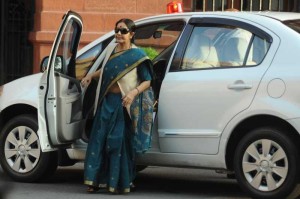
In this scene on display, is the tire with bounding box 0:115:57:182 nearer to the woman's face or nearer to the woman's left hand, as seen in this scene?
the woman's left hand

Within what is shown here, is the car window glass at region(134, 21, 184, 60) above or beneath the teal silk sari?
above

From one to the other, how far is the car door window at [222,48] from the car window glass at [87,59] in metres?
0.86

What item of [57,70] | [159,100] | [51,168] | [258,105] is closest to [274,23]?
[258,105]

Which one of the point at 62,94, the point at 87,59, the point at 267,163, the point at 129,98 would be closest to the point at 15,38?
the point at 87,59

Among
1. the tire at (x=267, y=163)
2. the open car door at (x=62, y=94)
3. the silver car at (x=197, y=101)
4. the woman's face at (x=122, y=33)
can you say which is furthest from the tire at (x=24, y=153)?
the tire at (x=267, y=163)

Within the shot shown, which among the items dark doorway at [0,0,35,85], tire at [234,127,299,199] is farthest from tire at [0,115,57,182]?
dark doorway at [0,0,35,85]

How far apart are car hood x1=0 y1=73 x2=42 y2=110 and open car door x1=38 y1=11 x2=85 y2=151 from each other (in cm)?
44

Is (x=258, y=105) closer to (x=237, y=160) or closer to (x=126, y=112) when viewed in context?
(x=237, y=160)

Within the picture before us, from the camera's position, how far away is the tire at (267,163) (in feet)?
21.0

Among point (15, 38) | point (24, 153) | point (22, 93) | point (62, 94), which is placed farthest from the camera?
point (15, 38)

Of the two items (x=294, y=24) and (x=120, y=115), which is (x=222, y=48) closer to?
(x=294, y=24)

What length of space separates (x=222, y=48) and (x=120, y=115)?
Result: 41.4 inches

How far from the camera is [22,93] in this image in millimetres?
7645

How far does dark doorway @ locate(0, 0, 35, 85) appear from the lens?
531 inches
